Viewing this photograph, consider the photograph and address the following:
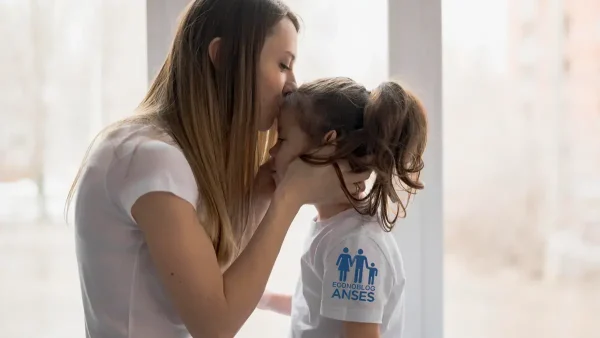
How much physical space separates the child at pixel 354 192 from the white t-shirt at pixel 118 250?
0.74 ft

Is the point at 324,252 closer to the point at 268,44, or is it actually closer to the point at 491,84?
the point at 268,44

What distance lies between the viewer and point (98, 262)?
3.11ft

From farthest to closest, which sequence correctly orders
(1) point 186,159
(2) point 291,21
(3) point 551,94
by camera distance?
(3) point 551,94, (2) point 291,21, (1) point 186,159

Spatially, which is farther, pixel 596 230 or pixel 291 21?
pixel 596 230

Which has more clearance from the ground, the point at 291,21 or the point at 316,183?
the point at 291,21

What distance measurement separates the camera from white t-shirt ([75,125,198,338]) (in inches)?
35.6

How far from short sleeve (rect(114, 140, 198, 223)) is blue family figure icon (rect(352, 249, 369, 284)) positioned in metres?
0.27

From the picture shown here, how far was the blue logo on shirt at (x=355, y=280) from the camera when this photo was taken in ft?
3.26

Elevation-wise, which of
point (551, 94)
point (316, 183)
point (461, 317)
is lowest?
point (461, 317)

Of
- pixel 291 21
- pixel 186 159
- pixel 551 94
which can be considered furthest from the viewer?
pixel 551 94

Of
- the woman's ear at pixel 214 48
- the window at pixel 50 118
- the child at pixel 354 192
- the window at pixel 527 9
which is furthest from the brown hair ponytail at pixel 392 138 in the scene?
the window at pixel 50 118

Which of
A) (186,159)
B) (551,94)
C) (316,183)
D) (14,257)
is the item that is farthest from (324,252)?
(14,257)

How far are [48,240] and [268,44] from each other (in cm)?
69

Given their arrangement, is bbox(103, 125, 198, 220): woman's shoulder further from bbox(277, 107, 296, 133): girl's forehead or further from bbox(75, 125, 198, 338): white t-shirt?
bbox(277, 107, 296, 133): girl's forehead
